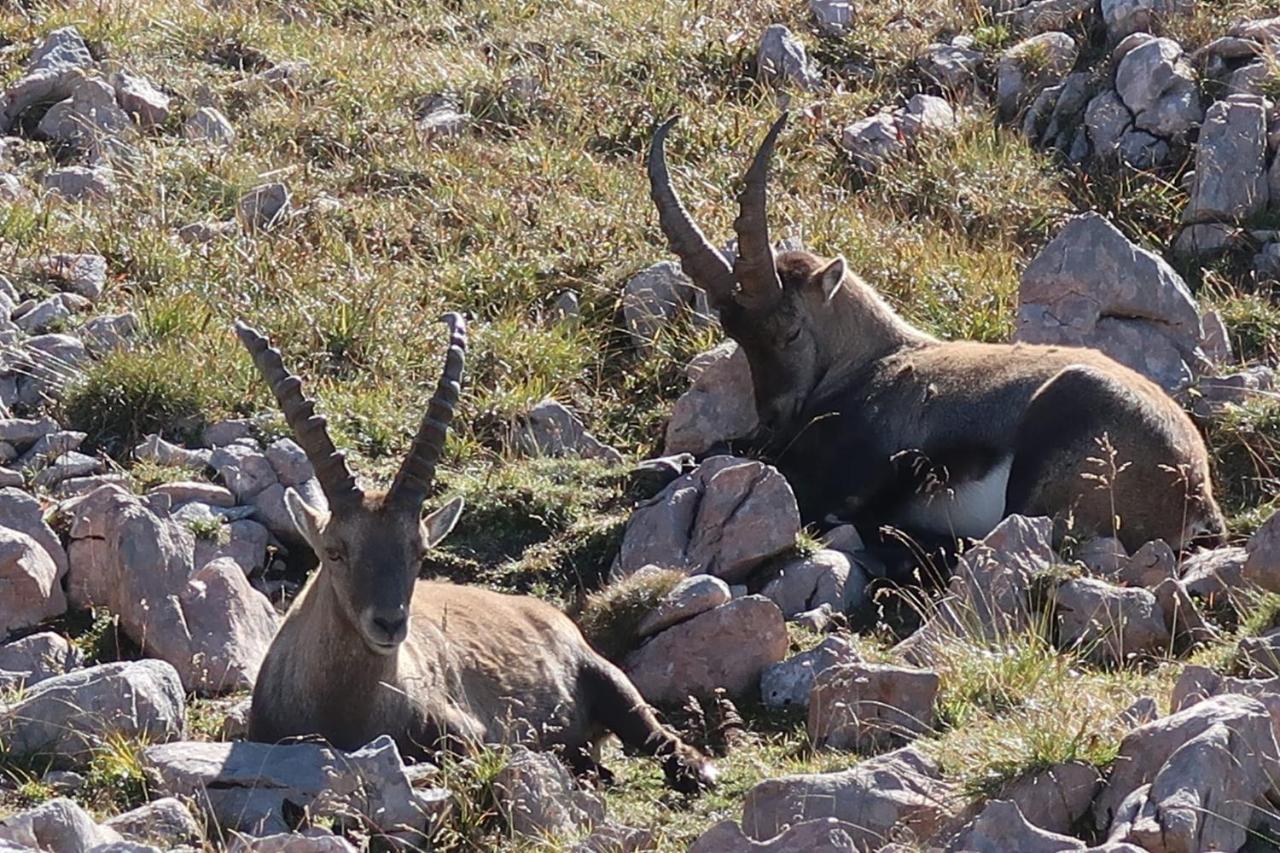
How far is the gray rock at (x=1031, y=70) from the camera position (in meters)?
14.9

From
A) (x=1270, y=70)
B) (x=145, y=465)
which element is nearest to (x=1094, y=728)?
(x=145, y=465)

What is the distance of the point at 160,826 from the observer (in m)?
6.14

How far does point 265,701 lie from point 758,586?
2.78m

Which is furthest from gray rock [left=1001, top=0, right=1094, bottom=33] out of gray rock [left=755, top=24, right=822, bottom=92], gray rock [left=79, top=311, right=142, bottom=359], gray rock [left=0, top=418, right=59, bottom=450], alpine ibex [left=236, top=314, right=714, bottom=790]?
alpine ibex [left=236, top=314, right=714, bottom=790]

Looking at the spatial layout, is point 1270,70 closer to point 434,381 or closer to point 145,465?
point 434,381

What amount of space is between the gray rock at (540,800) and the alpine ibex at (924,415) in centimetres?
307

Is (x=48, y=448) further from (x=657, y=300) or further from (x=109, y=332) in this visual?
(x=657, y=300)

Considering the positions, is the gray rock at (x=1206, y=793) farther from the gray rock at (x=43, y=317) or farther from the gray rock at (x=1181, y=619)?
the gray rock at (x=43, y=317)

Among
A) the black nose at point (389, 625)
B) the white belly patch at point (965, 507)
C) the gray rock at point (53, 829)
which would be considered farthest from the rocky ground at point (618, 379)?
the white belly patch at point (965, 507)

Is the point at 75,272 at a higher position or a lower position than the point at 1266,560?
higher

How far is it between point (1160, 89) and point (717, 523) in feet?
20.1

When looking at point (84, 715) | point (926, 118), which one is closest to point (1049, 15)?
point (926, 118)

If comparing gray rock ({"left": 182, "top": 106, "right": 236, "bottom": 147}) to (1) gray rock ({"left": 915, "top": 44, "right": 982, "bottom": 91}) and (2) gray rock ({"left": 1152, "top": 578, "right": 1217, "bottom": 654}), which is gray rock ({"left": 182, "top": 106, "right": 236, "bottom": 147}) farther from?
(2) gray rock ({"left": 1152, "top": 578, "right": 1217, "bottom": 654})

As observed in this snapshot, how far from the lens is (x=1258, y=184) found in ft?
43.1
